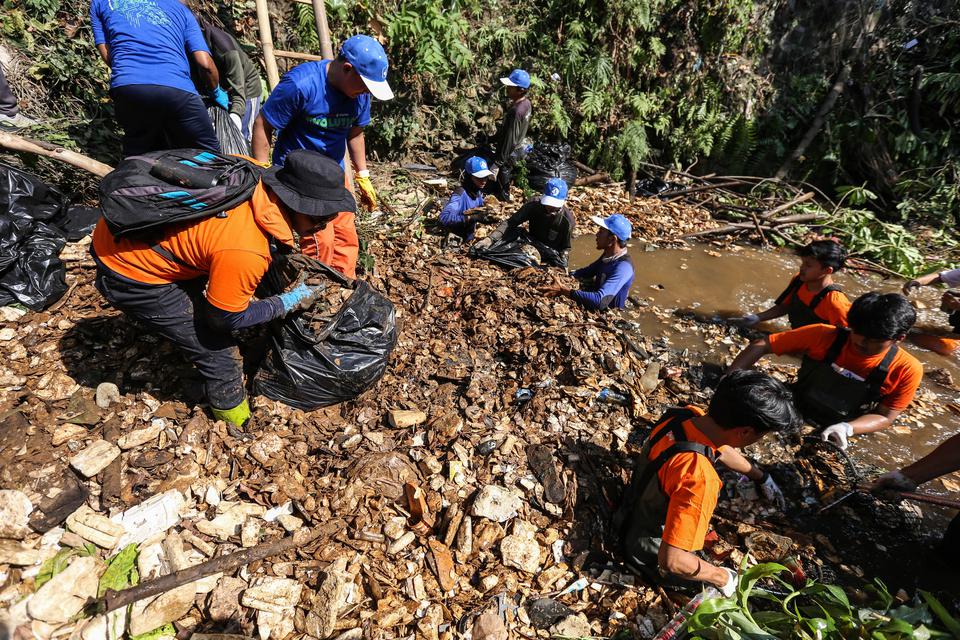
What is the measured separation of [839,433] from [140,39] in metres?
5.81

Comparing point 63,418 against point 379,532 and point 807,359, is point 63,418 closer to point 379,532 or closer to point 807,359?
point 379,532

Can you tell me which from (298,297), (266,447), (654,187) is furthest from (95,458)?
(654,187)

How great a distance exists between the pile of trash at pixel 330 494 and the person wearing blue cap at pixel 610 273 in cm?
46

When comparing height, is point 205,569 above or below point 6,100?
below

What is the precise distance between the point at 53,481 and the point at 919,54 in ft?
44.2

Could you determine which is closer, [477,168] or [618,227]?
[618,227]

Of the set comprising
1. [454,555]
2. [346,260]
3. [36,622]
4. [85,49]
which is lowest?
[454,555]

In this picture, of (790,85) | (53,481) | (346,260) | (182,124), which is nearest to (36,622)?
(53,481)

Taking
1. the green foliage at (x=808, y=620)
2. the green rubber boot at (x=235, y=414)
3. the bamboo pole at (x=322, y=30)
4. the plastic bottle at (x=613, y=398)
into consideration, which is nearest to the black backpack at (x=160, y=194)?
the green rubber boot at (x=235, y=414)

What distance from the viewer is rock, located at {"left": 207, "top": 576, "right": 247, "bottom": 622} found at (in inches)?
81.9

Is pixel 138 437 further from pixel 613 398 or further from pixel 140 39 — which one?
pixel 613 398

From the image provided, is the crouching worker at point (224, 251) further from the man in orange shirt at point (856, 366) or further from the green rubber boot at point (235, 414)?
the man in orange shirt at point (856, 366)

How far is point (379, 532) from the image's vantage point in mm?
2479

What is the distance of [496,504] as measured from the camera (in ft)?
8.54
